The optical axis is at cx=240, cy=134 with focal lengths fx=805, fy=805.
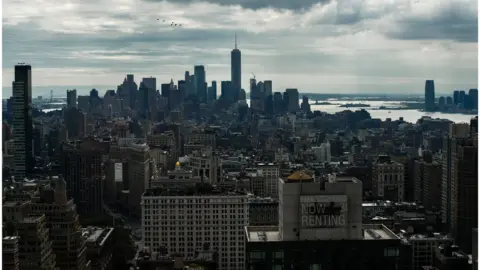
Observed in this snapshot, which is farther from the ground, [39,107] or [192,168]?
[39,107]

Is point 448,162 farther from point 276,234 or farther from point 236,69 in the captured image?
point 276,234

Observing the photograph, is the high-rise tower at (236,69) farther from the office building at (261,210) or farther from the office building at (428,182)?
the office building at (428,182)

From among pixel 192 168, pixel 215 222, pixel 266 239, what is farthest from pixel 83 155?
pixel 266 239

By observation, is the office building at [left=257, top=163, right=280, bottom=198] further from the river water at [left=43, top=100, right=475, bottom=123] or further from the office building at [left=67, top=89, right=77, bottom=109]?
the office building at [left=67, top=89, right=77, bottom=109]

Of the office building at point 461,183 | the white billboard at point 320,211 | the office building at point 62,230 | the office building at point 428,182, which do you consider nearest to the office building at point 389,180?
the office building at point 428,182

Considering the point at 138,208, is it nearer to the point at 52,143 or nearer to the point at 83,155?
the point at 83,155

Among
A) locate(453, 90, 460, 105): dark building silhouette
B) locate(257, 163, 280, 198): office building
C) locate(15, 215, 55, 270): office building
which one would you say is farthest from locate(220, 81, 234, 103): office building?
locate(15, 215, 55, 270): office building

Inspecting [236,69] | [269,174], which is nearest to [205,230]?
[269,174]
